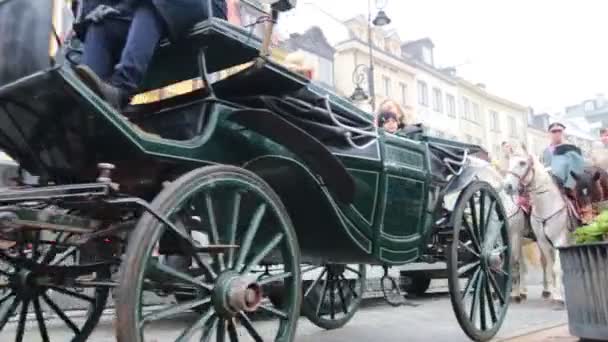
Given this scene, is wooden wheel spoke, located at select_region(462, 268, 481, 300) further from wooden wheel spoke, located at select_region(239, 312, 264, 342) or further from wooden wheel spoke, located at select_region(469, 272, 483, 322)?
wooden wheel spoke, located at select_region(239, 312, 264, 342)

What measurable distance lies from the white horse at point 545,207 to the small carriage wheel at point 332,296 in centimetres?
352

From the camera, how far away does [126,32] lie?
3154 millimetres

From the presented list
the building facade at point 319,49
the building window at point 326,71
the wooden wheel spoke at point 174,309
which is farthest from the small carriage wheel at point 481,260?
the building window at point 326,71

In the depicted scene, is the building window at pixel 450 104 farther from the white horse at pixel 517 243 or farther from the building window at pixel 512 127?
the white horse at pixel 517 243

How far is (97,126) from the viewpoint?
2641 millimetres

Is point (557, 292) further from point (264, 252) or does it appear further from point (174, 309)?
point (174, 309)

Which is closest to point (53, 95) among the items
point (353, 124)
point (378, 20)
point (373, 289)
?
point (353, 124)

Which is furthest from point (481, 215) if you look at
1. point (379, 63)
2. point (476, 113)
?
point (476, 113)

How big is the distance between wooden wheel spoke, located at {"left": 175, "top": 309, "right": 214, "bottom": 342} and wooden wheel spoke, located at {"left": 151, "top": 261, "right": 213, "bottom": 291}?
0.11 metres

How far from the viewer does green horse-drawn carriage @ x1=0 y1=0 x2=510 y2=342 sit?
249 cm

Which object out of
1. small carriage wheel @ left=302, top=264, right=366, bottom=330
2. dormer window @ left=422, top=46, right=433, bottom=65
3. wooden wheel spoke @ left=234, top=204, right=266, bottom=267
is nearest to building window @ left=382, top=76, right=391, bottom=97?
dormer window @ left=422, top=46, right=433, bottom=65

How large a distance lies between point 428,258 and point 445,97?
34.2 meters

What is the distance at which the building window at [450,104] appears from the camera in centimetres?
3800

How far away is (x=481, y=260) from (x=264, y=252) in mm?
2323
